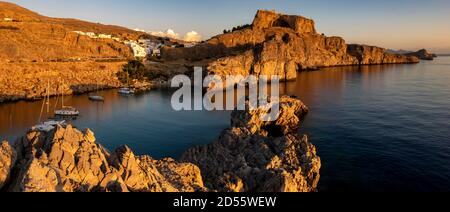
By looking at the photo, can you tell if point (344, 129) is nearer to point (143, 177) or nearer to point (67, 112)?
point (143, 177)

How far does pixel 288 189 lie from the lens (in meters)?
20.4

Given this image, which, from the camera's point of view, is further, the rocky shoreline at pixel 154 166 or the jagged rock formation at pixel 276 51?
the jagged rock formation at pixel 276 51

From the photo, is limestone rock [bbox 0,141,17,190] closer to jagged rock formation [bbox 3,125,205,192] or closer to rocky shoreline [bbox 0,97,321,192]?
rocky shoreline [bbox 0,97,321,192]

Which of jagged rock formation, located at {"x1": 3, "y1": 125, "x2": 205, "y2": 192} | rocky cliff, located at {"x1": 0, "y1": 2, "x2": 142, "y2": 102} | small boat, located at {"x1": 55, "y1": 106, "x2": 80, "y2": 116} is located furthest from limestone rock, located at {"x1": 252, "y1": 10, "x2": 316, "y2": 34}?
jagged rock formation, located at {"x1": 3, "y1": 125, "x2": 205, "y2": 192}

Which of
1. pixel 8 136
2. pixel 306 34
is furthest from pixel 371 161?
pixel 306 34

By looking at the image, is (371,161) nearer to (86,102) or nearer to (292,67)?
A: (86,102)

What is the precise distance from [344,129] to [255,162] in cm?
2339

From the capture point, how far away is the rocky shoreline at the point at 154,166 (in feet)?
42.2

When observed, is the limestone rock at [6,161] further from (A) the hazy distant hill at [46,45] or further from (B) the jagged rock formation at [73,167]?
(A) the hazy distant hill at [46,45]

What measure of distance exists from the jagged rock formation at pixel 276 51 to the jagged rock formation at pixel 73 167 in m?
73.9

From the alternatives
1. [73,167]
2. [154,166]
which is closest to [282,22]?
[154,166]

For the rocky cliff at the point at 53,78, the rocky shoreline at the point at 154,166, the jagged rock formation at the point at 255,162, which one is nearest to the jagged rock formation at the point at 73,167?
the rocky shoreline at the point at 154,166
